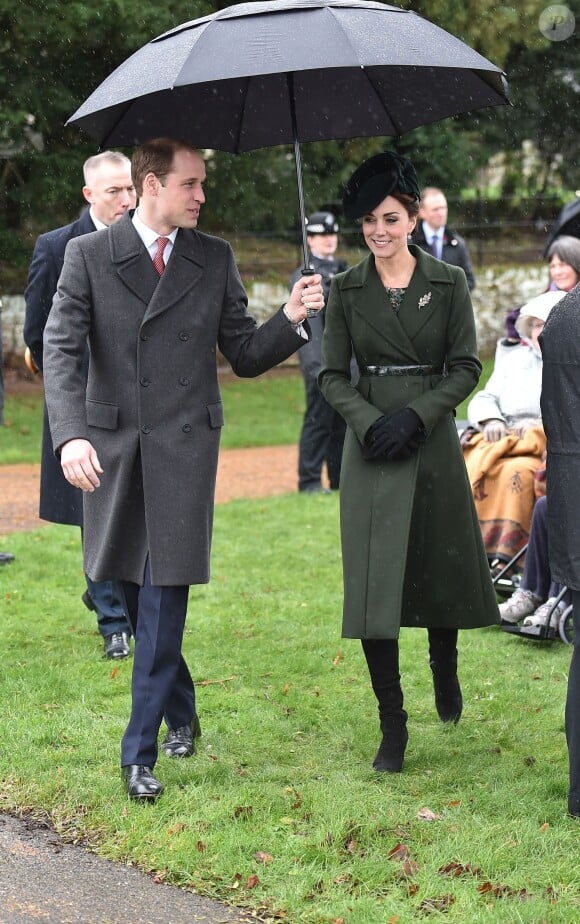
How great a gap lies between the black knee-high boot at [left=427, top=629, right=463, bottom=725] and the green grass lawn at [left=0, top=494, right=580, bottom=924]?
0.30 feet

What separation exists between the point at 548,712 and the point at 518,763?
0.76 metres

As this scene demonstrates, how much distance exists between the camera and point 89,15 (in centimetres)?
1538

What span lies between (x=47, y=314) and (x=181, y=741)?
243 cm

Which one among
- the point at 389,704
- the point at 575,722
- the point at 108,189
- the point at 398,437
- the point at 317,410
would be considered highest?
the point at 108,189

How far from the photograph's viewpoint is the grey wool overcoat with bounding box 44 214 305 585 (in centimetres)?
500

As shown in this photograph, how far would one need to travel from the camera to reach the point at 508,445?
8.12 m

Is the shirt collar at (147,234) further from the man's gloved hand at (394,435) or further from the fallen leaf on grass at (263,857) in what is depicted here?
the fallen leaf on grass at (263,857)

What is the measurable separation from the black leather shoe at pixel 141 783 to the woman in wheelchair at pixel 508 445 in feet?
11.0

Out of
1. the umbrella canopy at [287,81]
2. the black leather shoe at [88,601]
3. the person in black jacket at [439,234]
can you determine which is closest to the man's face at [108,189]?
the umbrella canopy at [287,81]

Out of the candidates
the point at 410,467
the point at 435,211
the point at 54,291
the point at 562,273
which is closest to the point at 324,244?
the point at 435,211

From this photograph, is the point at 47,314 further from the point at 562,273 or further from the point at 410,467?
the point at 562,273

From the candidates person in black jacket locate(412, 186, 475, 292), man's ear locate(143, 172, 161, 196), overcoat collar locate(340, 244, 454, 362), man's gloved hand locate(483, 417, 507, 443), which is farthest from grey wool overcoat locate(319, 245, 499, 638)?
person in black jacket locate(412, 186, 475, 292)

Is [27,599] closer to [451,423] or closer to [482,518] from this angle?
[482,518]

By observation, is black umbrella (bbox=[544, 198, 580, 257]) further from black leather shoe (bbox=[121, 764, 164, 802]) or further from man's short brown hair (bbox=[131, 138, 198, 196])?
black leather shoe (bbox=[121, 764, 164, 802])
